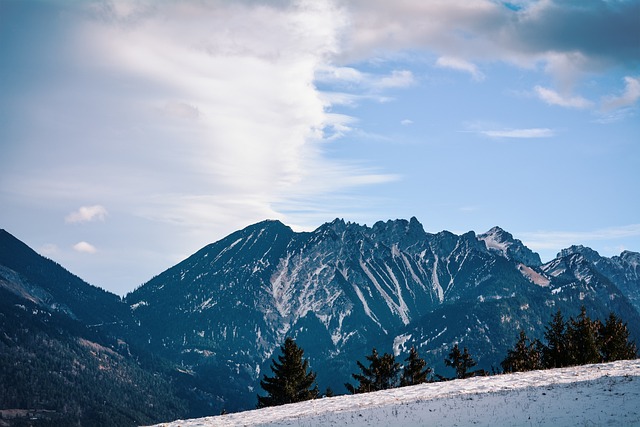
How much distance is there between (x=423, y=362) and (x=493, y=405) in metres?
48.4

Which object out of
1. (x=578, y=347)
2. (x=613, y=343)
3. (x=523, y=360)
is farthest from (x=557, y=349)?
(x=613, y=343)

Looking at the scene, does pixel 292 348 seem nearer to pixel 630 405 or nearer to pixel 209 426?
pixel 209 426

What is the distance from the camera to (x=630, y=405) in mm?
32281

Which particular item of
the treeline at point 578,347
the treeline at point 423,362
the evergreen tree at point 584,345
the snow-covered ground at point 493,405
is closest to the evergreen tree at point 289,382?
the treeline at point 423,362

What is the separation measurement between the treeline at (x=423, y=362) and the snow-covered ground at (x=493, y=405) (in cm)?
2636

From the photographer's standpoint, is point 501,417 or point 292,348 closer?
point 501,417

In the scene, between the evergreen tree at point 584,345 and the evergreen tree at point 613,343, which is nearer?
the evergreen tree at point 584,345

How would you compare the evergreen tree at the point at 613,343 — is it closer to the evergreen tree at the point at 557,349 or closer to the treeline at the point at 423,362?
the treeline at the point at 423,362

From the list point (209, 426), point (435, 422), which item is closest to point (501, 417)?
point (435, 422)

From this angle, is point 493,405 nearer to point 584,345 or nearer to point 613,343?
point 584,345

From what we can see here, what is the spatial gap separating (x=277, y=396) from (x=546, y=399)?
149 ft

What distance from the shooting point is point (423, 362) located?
276 feet

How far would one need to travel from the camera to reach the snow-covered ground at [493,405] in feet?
107

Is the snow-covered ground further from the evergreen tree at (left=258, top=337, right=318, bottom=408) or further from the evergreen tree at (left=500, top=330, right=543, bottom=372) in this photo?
the evergreen tree at (left=500, top=330, right=543, bottom=372)
